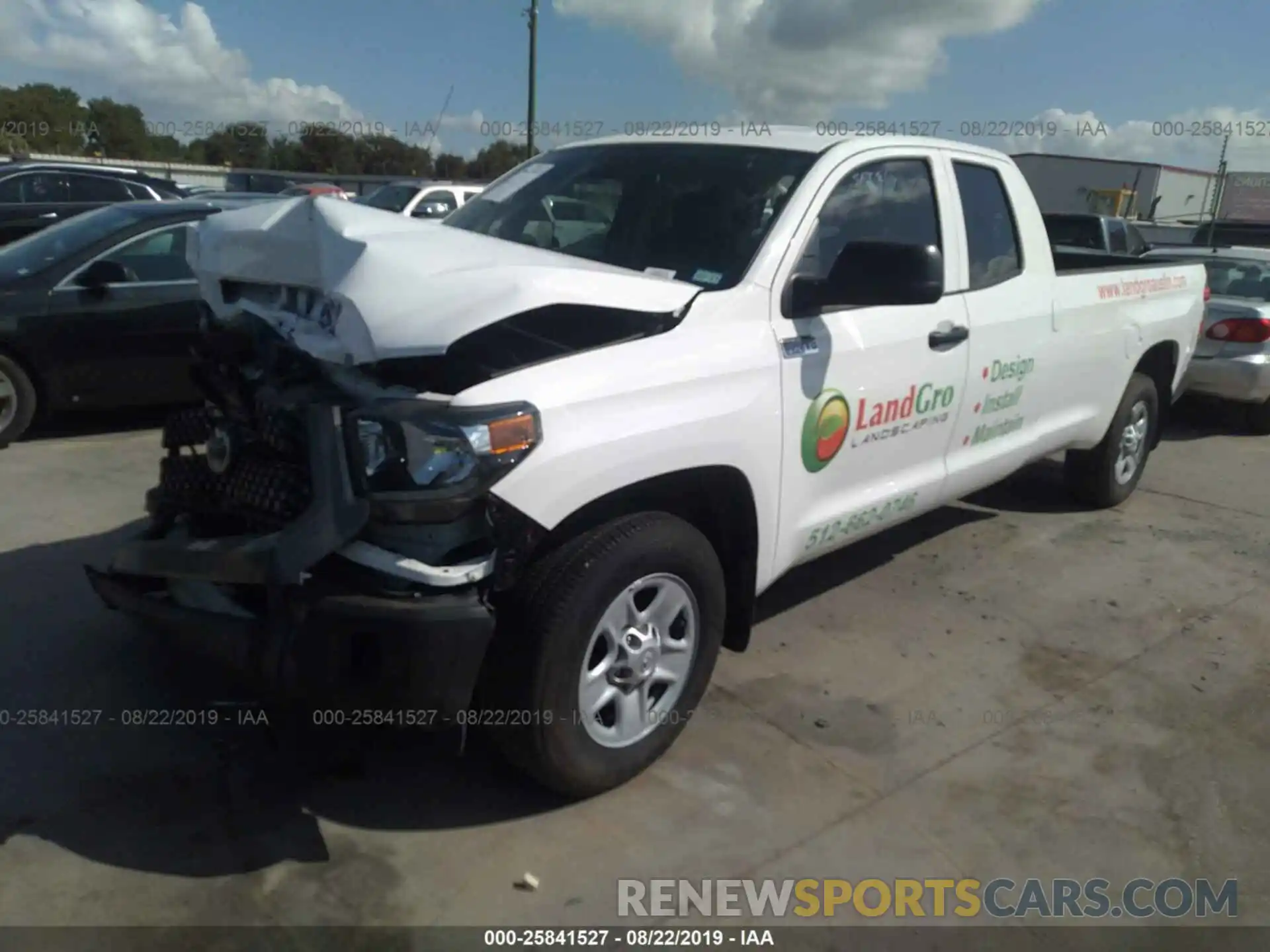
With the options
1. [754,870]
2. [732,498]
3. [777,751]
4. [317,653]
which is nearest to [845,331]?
[732,498]

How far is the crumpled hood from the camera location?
260 cm

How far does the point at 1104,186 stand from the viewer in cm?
4494

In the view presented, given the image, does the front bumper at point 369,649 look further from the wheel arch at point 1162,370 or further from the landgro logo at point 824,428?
the wheel arch at point 1162,370

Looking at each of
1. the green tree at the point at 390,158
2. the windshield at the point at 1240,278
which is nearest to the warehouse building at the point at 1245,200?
the windshield at the point at 1240,278

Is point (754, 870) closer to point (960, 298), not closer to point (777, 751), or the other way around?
point (777, 751)

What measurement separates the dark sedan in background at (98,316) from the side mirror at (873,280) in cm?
442

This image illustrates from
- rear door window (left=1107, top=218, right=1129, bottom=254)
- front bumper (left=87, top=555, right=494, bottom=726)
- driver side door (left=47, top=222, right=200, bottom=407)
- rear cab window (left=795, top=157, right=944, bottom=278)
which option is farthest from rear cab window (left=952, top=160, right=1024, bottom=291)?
rear door window (left=1107, top=218, right=1129, bottom=254)

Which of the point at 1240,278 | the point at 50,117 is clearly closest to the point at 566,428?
the point at 1240,278

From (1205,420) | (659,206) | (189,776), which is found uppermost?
(659,206)

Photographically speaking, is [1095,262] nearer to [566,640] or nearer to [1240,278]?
[1240,278]

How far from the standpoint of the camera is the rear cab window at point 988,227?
4.29 meters

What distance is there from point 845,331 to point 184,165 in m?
38.6

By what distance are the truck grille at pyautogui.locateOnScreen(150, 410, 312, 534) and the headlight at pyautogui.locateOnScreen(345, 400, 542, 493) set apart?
0.78 ft

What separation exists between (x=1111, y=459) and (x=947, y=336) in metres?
2.45
